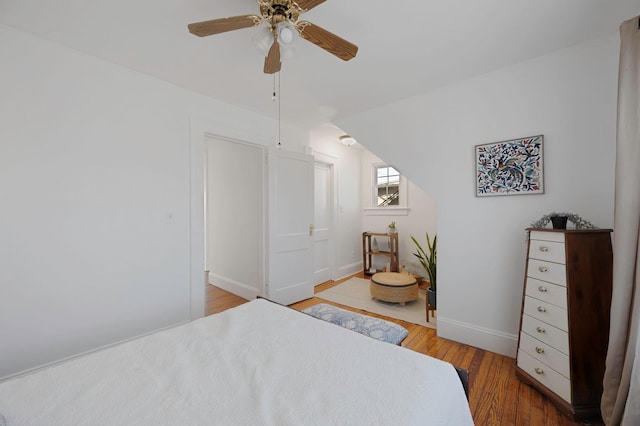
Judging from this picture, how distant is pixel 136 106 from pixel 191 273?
62.4 inches

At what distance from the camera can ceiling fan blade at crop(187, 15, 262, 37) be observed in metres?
1.30

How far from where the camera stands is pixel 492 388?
5.90 feet

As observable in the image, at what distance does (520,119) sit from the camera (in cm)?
213

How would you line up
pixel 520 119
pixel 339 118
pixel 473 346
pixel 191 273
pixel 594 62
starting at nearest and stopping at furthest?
pixel 594 62
pixel 520 119
pixel 473 346
pixel 191 273
pixel 339 118

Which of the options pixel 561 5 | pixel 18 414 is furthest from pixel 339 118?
pixel 18 414

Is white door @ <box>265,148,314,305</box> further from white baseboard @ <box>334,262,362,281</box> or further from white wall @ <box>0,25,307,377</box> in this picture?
white baseboard @ <box>334,262,362,281</box>

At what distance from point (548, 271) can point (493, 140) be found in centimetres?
115

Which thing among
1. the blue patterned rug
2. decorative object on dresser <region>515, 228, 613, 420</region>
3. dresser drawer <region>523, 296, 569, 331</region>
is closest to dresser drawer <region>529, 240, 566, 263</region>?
decorative object on dresser <region>515, 228, 613, 420</region>

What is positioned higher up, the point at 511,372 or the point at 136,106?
the point at 136,106

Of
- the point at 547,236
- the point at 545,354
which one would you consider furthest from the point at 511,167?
the point at 545,354

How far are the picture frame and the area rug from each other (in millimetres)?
1537

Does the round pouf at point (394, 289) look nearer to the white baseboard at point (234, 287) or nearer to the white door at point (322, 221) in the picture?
the white door at point (322, 221)

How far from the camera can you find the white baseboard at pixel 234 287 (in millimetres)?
3504

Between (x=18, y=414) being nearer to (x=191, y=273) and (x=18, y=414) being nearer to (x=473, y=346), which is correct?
(x=191, y=273)
